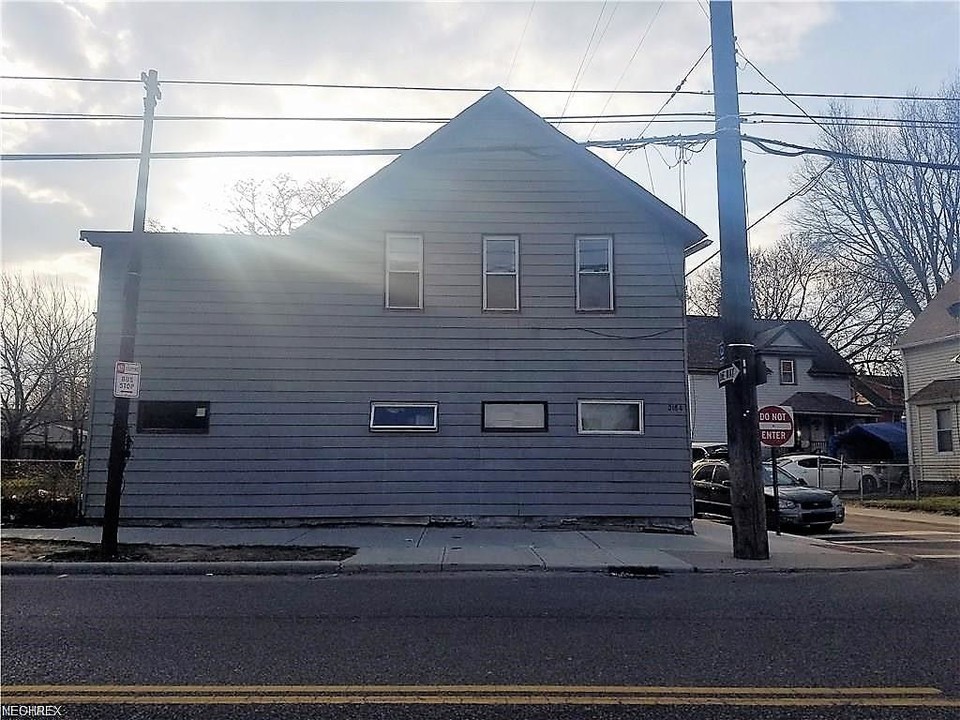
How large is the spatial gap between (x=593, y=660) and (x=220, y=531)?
979 cm

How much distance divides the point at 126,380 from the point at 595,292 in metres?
8.48

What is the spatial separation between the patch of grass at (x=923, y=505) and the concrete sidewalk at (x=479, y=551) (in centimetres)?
928

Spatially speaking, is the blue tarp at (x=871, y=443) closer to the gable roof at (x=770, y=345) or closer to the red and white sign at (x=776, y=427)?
the gable roof at (x=770, y=345)

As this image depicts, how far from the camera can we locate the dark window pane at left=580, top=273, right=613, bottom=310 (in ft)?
49.8

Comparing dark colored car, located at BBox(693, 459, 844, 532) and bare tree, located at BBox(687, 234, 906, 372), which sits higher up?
bare tree, located at BBox(687, 234, 906, 372)

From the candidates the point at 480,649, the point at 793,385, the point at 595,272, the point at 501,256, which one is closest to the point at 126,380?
the point at 501,256

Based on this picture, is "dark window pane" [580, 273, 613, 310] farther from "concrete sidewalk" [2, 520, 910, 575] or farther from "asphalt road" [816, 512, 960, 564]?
"asphalt road" [816, 512, 960, 564]

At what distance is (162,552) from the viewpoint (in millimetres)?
11469

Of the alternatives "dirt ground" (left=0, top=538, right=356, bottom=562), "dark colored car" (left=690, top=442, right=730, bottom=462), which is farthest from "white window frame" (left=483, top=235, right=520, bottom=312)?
"dark colored car" (left=690, top=442, right=730, bottom=462)

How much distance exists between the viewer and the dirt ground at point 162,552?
10.9 metres

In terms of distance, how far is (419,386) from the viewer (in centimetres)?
1479

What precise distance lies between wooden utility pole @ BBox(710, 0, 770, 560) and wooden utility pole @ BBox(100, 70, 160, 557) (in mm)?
8781

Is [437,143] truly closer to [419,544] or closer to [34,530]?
[419,544]

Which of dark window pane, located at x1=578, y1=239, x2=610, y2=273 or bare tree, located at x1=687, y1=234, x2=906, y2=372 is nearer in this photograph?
dark window pane, located at x1=578, y1=239, x2=610, y2=273
